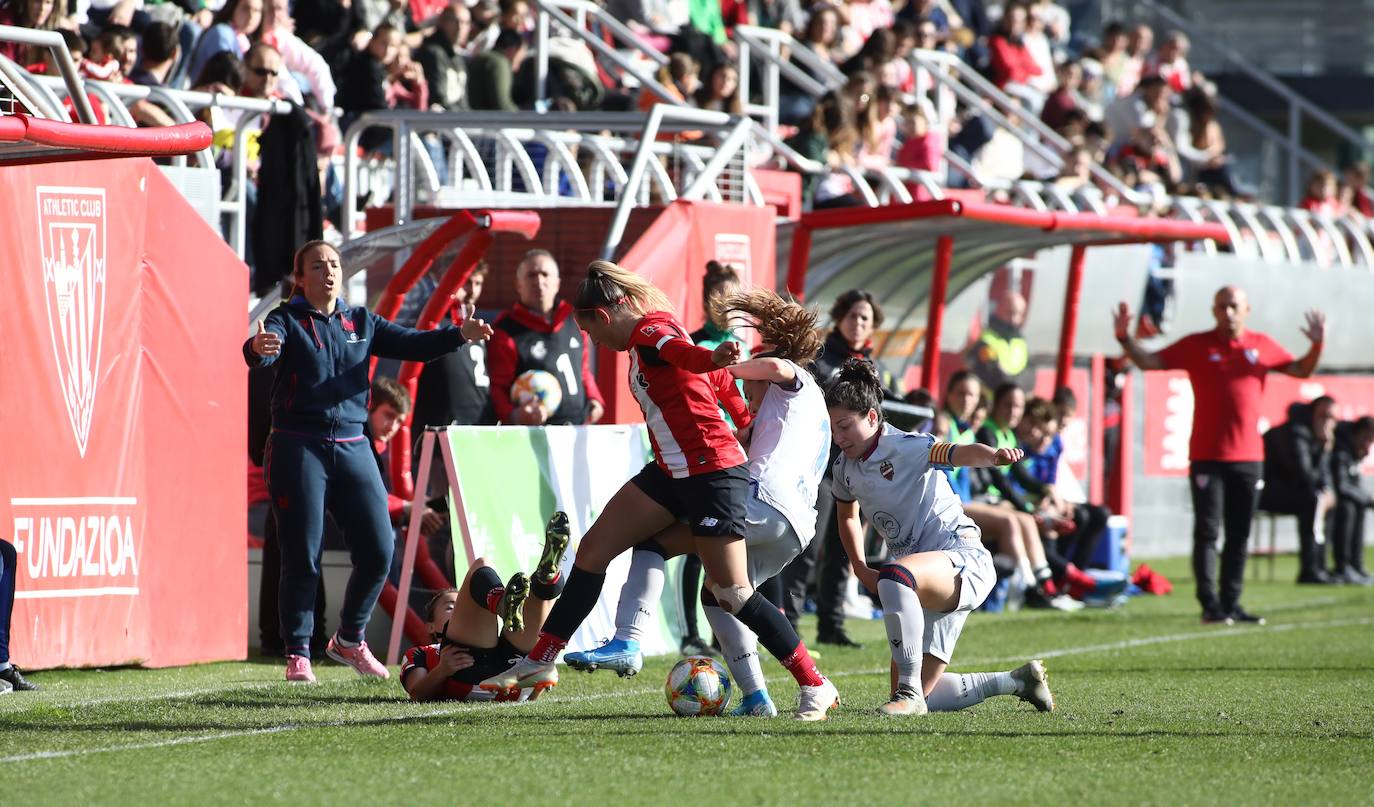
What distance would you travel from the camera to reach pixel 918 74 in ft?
66.7

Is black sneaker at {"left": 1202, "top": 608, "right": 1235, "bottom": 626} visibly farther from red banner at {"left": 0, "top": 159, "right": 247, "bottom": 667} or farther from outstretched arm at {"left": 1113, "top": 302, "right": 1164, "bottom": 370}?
red banner at {"left": 0, "top": 159, "right": 247, "bottom": 667}

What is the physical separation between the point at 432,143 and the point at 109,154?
20.2ft

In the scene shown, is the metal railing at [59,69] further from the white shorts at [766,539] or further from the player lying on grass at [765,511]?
the white shorts at [766,539]

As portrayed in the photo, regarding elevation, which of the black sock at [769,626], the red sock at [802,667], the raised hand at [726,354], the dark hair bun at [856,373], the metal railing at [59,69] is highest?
the metal railing at [59,69]

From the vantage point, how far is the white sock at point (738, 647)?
7.52 metres

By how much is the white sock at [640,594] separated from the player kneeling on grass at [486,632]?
0.96ft

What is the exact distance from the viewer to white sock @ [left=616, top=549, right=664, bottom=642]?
7.59 m

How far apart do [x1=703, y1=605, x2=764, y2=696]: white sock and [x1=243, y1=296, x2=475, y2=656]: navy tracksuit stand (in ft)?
6.24

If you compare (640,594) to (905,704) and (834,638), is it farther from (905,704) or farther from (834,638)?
(834,638)

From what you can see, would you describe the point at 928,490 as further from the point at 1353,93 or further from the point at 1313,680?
the point at 1353,93

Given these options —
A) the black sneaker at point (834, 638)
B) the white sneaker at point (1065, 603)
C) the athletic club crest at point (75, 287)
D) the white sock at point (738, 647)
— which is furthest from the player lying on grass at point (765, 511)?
the white sneaker at point (1065, 603)

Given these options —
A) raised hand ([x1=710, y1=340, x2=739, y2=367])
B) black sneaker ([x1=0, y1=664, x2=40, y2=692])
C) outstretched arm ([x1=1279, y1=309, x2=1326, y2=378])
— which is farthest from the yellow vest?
raised hand ([x1=710, y1=340, x2=739, y2=367])

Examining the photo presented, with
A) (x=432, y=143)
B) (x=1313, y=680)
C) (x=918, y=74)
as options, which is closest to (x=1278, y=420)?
(x=918, y=74)

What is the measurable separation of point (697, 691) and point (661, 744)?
0.80m
